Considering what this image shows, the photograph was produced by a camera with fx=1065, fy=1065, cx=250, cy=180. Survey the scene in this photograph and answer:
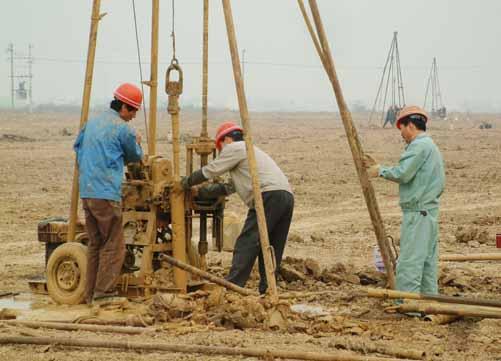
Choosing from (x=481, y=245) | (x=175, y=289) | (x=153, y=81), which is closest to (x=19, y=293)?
(x=175, y=289)

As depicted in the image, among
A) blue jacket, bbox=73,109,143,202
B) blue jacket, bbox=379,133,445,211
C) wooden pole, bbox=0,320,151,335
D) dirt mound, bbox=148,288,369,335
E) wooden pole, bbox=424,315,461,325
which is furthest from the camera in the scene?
blue jacket, bbox=73,109,143,202

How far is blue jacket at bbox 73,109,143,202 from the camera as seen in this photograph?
9.39 metres

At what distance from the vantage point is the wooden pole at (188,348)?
22.9ft

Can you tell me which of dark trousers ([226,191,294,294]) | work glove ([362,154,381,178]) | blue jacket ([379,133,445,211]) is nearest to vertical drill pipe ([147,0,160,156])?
dark trousers ([226,191,294,294])

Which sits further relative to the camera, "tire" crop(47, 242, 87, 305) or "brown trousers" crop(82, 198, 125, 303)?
"tire" crop(47, 242, 87, 305)

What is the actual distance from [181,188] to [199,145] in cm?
50

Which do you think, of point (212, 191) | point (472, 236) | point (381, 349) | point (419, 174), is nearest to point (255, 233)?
point (212, 191)

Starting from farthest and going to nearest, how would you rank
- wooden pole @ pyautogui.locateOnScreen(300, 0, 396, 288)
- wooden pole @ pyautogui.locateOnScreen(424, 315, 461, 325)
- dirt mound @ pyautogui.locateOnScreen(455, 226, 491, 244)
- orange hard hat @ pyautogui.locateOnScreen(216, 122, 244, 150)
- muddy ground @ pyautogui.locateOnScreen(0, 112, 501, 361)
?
dirt mound @ pyautogui.locateOnScreen(455, 226, 491, 244), orange hard hat @ pyautogui.locateOnScreen(216, 122, 244, 150), wooden pole @ pyautogui.locateOnScreen(300, 0, 396, 288), wooden pole @ pyautogui.locateOnScreen(424, 315, 461, 325), muddy ground @ pyautogui.locateOnScreen(0, 112, 501, 361)

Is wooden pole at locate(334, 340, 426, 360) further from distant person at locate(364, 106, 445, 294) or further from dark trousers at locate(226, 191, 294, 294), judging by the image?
dark trousers at locate(226, 191, 294, 294)

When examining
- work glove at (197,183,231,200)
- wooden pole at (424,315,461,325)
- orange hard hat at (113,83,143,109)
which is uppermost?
orange hard hat at (113,83,143,109)

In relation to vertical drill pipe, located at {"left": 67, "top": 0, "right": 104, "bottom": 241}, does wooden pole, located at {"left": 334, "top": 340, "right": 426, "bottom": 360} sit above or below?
below

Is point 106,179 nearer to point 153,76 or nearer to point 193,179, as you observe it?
point 193,179

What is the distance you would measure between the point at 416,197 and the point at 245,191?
5.50ft

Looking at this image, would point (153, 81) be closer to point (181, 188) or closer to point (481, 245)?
point (181, 188)
